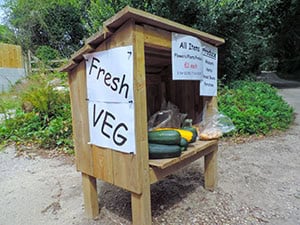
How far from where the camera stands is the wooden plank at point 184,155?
4.80 feet

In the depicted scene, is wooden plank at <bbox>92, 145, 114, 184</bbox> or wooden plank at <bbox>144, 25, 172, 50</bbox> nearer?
wooden plank at <bbox>144, 25, 172, 50</bbox>

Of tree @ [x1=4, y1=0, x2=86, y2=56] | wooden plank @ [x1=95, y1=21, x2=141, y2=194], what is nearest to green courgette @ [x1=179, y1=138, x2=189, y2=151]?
wooden plank @ [x1=95, y1=21, x2=141, y2=194]

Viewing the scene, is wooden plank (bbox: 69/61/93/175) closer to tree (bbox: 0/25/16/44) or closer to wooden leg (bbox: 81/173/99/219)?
wooden leg (bbox: 81/173/99/219)

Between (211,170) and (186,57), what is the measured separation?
1.09 metres

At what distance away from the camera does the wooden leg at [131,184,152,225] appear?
4.66 ft

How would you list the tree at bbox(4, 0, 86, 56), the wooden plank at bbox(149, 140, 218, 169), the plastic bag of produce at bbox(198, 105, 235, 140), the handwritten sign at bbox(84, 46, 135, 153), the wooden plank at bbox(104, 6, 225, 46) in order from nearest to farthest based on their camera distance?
the wooden plank at bbox(104, 6, 225, 46) < the handwritten sign at bbox(84, 46, 135, 153) < the wooden plank at bbox(149, 140, 218, 169) < the plastic bag of produce at bbox(198, 105, 235, 140) < the tree at bbox(4, 0, 86, 56)

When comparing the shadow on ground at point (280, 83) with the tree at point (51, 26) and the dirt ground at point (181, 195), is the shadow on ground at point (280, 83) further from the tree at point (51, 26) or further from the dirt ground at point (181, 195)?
the tree at point (51, 26)

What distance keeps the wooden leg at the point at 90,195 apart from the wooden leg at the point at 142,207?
1.56 ft

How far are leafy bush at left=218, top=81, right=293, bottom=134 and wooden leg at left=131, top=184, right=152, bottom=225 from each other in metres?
2.93

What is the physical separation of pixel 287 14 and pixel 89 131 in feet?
40.8

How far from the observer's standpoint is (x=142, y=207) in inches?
56.2

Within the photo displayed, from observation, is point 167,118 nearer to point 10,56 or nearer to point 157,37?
point 157,37

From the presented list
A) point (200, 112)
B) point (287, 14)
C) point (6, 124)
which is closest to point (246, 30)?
point (200, 112)

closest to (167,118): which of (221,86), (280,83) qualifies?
(221,86)
